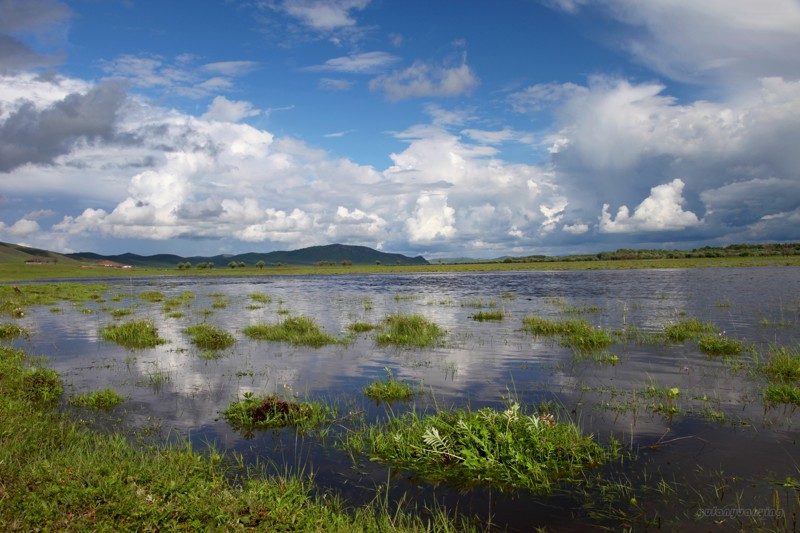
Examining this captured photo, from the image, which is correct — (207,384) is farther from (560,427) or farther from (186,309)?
(186,309)

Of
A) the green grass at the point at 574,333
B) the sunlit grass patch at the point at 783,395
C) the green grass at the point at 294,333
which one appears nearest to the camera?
the sunlit grass patch at the point at 783,395

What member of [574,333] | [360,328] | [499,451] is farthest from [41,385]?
[574,333]

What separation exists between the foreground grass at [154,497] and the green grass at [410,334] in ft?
51.9

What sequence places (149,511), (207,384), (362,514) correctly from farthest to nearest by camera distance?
(207,384), (362,514), (149,511)

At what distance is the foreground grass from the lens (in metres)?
7.27

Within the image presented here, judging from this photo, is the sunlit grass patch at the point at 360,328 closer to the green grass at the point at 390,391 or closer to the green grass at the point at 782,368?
the green grass at the point at 390,391

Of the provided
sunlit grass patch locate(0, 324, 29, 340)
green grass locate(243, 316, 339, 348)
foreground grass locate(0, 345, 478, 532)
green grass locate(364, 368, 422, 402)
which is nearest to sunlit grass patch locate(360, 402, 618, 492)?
foreground grass locate(0, 345, 478, 532)

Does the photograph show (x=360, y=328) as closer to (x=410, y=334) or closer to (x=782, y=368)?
(x=410, y=334)

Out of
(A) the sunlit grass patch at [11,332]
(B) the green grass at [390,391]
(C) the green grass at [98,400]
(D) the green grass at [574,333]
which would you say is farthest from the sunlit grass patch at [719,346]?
(A) the sunlit grass patch at [11,332]

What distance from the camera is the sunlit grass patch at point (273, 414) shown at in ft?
43.2

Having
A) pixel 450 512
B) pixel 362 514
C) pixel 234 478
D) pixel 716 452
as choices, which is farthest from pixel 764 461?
pixel 234 478

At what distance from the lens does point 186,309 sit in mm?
46969

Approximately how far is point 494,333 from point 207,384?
16.9 m

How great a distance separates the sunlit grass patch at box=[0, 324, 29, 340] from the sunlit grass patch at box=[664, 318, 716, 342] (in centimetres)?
3815
